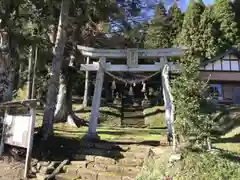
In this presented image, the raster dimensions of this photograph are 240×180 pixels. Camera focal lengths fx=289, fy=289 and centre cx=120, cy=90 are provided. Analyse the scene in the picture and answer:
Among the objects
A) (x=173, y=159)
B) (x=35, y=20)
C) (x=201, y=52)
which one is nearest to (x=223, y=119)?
(x=173, y=159)

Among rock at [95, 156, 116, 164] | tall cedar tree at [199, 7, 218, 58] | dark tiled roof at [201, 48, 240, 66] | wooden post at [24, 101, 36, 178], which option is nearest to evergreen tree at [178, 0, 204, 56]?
tall cedar tree at [199, 7, 218, 58]

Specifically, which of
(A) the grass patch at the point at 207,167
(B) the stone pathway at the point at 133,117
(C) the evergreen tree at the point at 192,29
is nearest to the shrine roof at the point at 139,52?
(A) the grass patch at the point at 207,167

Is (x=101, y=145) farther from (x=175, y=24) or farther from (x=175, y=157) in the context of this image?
(x=175, y=24)

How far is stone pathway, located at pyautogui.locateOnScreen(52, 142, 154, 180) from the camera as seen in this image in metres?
7.40

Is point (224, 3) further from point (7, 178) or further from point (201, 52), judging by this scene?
point (7, 178)

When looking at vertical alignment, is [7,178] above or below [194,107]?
below

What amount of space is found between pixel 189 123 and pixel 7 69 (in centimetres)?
624

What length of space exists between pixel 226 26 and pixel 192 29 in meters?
3.27

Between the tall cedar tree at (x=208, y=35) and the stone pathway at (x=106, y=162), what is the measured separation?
1886 centimetres

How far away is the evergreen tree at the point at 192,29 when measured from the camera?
25.7m

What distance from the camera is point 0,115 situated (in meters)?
9.43

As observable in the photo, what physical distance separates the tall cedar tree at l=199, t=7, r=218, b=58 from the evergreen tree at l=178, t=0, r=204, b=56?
0.39 meters

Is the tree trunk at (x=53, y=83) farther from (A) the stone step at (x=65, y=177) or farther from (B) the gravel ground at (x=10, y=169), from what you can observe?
(A) the stone step at (x=65, y=177)

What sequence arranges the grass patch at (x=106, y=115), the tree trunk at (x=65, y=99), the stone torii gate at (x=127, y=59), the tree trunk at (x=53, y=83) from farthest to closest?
the grass patch at (x=106, y=115) < the tree trunk at (x=65, y=99) < the stone torii gate at (x=127, y=59) < the tree trunk at (x=53, y=83)
